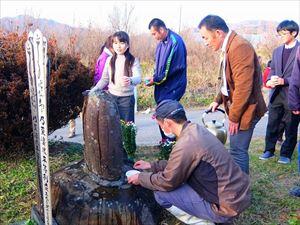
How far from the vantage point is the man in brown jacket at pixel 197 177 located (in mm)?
2836

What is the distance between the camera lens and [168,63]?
5.18 metres

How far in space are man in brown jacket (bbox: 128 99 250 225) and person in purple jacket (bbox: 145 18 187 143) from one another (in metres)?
2.04

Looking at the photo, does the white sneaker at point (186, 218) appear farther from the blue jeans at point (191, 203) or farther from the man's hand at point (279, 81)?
the man's hand at point (279, 81)

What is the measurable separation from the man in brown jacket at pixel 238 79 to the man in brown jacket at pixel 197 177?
0.92 metres

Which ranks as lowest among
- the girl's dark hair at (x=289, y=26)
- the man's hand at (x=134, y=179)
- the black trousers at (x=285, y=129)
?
the black trousers at (x=285, y=129)

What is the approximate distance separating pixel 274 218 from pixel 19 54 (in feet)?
11.2

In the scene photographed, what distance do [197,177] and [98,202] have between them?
89 centimetres

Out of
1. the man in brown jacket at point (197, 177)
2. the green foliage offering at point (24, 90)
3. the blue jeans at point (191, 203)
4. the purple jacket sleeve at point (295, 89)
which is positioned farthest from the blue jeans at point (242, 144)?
the green foliage offering at point (24, 90)

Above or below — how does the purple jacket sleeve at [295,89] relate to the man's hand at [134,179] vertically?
above

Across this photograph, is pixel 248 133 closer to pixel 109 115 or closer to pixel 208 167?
pixel 208 167

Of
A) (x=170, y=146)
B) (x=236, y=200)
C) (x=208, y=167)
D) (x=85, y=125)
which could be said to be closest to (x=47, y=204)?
(x=85, y=125)

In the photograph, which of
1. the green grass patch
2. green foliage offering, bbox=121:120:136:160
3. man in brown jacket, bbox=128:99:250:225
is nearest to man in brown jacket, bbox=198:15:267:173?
Result: the green grass patch

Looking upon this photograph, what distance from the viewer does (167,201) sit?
125 inches

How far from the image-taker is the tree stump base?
3236mm
